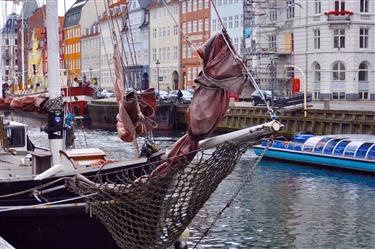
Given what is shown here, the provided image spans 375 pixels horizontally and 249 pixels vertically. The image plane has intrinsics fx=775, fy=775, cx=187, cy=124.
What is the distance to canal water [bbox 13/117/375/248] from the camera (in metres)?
19.0

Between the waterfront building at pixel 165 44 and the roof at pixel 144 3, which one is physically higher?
the roof at pixel 144 3

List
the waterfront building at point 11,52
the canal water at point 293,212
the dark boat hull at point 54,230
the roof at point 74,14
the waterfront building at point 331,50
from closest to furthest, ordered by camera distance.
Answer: the dark boat hull at point 54,230, the canal water at point 293,212, the waterfront building at point 331,50, the waterfront building at point 11,52, the roof at point 74,14

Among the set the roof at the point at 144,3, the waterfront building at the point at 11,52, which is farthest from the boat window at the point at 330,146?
the roof at the point at 144,3

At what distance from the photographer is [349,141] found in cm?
3381

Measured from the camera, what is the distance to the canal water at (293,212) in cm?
1900

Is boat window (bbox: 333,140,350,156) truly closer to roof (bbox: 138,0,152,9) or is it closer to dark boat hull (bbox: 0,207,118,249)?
dark boat hull (bbox: 0,207,118,249)

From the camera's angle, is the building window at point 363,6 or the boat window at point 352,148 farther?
the building window at point 363,6

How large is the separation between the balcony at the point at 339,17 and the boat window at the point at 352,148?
1153 inches

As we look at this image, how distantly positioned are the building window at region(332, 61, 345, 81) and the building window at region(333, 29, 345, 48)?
4.65ft

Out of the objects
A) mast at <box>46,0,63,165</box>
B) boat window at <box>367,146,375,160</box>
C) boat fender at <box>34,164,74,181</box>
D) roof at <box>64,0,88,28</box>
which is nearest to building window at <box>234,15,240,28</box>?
boat window at <box>367,146,375,160</box>

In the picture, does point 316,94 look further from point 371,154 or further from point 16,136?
point 16,136

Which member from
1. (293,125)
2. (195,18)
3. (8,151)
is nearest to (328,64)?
(293,125)

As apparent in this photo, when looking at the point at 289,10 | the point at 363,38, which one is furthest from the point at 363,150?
the point at 289,10

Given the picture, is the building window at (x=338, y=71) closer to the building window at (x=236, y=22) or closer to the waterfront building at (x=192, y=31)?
the building window at (x=236, y=22)
